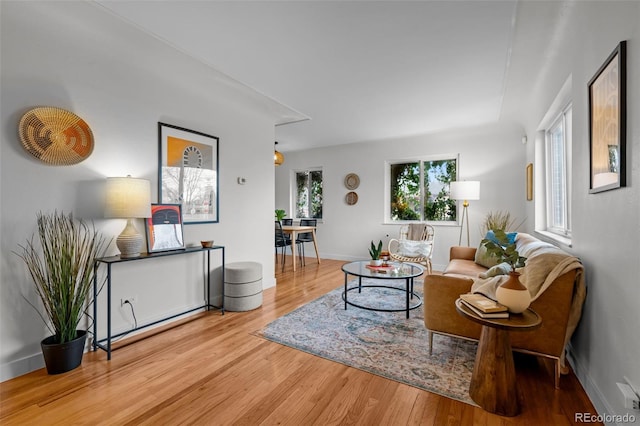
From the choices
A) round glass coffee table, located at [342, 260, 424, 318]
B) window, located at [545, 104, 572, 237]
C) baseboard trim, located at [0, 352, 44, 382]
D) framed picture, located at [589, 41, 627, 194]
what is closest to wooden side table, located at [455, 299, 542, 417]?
framed picture, located at [589, 41, 627, 194]

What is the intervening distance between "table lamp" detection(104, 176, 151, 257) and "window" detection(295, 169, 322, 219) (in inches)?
183

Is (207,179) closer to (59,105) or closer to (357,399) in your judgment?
(59,105)

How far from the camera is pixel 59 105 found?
7.00 feet

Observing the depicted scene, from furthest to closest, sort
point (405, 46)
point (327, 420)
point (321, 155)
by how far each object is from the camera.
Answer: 1. point (321, 155)
2. point (405, 46)
3. point (327, 420)

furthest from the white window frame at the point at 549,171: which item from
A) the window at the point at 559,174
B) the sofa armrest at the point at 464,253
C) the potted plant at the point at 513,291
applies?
the potted plant at the point at 513,291

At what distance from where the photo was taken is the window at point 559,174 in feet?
8.89

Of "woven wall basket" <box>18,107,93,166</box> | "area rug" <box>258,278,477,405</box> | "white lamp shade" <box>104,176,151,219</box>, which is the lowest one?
"area rug" <box>258,278,477,405</box>

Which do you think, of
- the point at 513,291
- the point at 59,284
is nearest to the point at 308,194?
the point at 59,284

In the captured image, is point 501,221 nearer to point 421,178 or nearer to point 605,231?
point 421,178

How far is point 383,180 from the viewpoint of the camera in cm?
589

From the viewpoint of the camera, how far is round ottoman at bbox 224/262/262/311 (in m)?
3.15

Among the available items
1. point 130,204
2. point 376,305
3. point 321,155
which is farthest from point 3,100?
point 321,155

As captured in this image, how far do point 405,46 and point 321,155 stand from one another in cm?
420

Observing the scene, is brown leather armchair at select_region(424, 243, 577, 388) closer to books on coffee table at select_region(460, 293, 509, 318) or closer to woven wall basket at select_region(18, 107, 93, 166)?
books on coffee table at select_region(460, 293, 509, 318)
